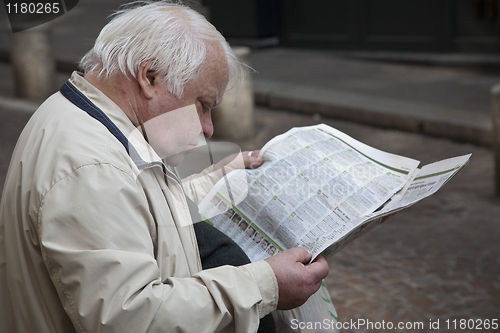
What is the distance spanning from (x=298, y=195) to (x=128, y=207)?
575 millimetres

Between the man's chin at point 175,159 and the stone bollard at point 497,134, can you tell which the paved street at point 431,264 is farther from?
the man's chin at point 175,159

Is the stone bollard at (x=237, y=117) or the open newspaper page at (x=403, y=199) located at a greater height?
the open newspaper page at (x=403, y=199)

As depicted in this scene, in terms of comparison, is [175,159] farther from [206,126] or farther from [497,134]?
[497,134]

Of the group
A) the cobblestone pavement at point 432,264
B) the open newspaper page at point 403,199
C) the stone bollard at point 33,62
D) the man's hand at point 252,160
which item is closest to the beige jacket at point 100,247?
the open newspaper page at point 403,199

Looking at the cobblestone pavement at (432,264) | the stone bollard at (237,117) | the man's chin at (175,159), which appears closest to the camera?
the man's chin at (175,159)

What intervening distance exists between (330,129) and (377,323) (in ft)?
4.37

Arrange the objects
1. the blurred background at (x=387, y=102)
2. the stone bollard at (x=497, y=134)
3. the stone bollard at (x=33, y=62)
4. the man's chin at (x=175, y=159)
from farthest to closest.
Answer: the stone bollard at (x=33, y=62)
the stone bollard at (x=497, y=134)
the blurred background at (x=387, y=102)
the man's chin at (x=175, y=159)

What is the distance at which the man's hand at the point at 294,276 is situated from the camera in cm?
126

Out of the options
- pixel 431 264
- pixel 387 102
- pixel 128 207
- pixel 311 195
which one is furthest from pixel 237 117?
pixel 128 207

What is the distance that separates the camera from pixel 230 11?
9.47 m

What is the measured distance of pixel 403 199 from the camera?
61.9 inches

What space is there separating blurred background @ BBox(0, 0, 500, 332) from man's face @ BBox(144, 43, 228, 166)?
0.34m

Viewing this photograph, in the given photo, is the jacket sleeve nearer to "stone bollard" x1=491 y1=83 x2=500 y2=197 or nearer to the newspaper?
the newspaper

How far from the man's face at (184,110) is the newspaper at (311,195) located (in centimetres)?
27
